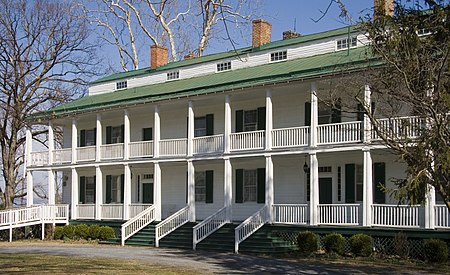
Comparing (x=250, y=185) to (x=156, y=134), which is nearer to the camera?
(x=250, y=185)

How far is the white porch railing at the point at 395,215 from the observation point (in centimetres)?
2295

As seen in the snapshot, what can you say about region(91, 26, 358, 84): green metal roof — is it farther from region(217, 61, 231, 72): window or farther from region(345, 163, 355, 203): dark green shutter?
region(345, 163, 355, 203): dark green shutter

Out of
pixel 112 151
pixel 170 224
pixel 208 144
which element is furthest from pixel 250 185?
pixel 112 151

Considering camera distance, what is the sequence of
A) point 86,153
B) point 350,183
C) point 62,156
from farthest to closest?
point 62,156, point 86,153, point 350,183

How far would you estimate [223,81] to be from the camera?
1215 inches

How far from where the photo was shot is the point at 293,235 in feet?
85.9

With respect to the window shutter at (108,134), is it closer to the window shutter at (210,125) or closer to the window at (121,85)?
the window at (121,85)

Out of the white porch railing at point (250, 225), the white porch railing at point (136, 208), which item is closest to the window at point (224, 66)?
the white porch railing at point (136, 208)

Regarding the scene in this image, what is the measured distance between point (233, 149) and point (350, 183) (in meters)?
5.33

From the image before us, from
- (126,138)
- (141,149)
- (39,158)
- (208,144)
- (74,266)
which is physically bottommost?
(74,266)

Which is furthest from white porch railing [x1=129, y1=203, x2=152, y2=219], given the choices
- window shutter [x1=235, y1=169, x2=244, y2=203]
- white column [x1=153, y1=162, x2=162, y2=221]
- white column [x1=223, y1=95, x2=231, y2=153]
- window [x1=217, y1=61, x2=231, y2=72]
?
window [x1=217, y1=61, x2=231, y2=72]

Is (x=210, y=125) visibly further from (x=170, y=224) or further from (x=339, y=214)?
(x=339, y=214)

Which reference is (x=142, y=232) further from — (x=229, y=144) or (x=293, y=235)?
(x=293, y=235)

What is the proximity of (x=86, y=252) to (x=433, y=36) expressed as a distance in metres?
17.5
